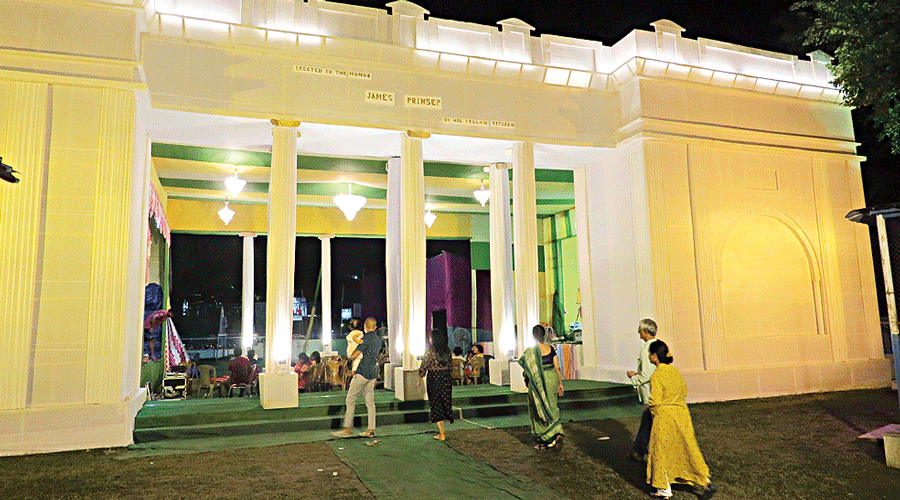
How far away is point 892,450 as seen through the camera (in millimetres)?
6027

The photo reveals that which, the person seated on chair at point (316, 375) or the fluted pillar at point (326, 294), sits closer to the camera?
the person seated on chair at point (316, 375)

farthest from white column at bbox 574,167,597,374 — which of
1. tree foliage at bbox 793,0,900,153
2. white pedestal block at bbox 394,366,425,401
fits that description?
tree foliage at bbox 793,0,900,153

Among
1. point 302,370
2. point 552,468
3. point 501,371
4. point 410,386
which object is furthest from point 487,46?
point 302,370

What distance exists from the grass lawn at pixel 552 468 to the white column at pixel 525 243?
247 centimetres

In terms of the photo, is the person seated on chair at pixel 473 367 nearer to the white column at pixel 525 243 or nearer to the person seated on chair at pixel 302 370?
the white column at pixel 525 243

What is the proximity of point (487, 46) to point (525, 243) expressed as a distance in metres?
3.53

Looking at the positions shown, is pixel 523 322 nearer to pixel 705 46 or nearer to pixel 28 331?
pixel 705 46

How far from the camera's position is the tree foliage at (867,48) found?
9664 millimetres

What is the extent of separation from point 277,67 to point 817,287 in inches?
420

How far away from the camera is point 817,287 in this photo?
11719mm

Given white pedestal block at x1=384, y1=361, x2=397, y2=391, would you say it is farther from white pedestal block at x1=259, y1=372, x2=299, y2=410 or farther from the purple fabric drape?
the purple fabric drape

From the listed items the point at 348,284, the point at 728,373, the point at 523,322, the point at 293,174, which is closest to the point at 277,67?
the point at 293,174

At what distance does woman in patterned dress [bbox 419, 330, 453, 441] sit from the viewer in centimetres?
754

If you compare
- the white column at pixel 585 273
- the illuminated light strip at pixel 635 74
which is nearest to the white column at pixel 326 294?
the white column at pixel 585 273
